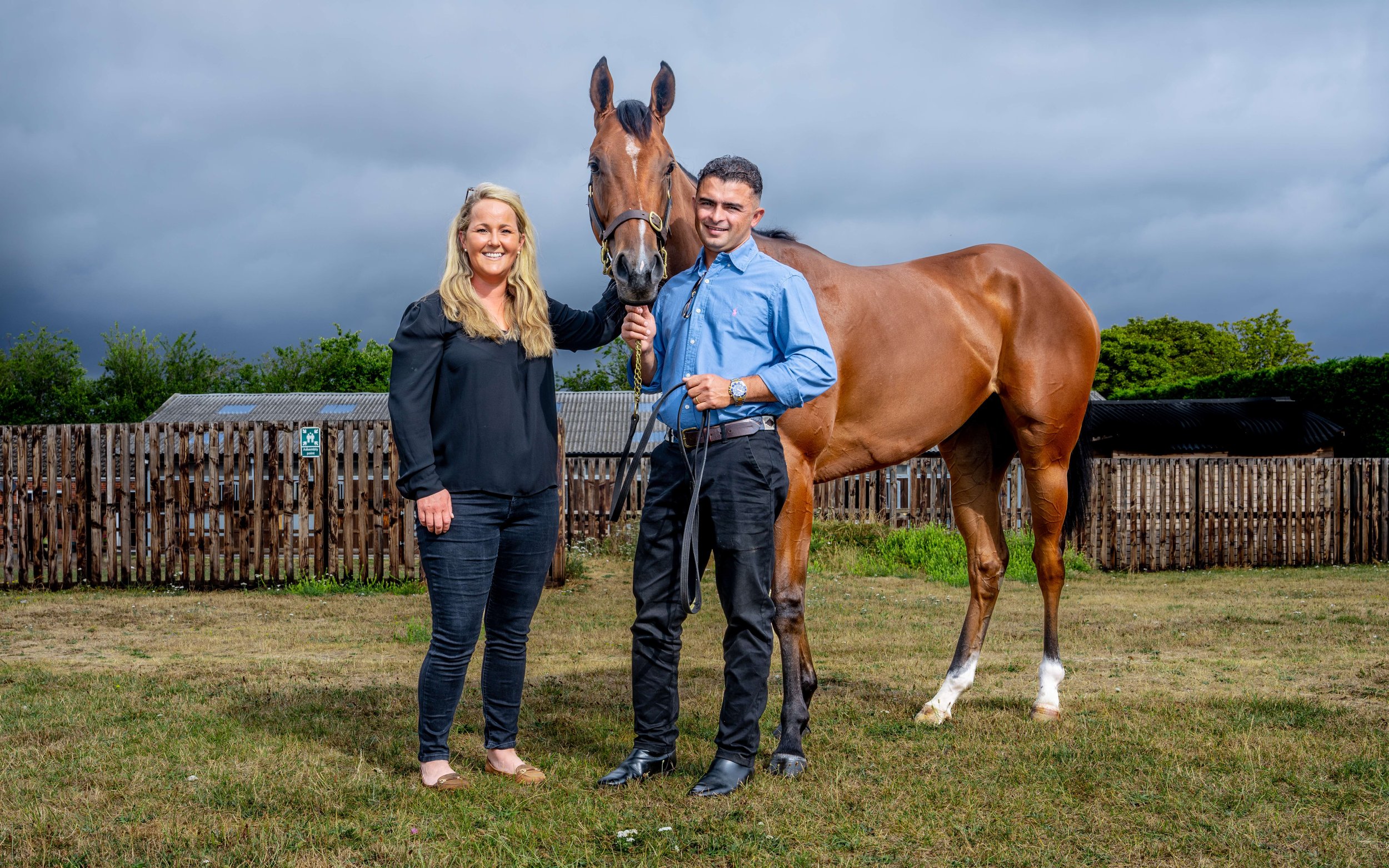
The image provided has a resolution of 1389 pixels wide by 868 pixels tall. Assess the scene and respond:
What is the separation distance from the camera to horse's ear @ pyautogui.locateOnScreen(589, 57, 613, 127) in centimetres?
374

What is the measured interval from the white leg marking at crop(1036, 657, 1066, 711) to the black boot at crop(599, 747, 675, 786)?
6.79ft

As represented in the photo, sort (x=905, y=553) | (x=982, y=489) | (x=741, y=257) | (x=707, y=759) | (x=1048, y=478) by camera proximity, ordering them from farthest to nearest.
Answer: (x=905, y=553), (x=982, y=489), (x=1048, y=478), (x=707, y=759), (x=741, y=257)

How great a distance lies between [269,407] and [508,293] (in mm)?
33086

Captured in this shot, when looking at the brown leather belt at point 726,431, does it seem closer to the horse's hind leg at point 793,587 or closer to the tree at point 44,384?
the horse's hind leg at point 793,587

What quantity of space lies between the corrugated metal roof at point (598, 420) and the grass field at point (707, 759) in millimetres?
22354

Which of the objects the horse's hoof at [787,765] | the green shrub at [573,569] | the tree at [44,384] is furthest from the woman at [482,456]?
the tree at [44,384]

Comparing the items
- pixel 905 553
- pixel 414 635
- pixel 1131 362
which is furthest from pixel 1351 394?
pixel 1131 362

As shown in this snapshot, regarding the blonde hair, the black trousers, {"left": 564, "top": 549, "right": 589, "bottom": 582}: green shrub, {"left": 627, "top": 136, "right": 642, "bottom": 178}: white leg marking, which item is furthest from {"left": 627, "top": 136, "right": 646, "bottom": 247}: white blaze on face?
{"left": 564, "top": 549, "right": 589, "bottom": 582}: green shrub

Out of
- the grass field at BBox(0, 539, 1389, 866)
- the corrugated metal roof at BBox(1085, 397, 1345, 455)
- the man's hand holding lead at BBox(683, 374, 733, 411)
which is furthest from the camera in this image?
the corrugated metal roof at BBox(1085, 397, 1345, 455)

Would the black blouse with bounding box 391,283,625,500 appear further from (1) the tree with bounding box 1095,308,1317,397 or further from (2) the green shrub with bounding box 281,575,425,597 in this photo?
(1) the tree with bounding box 1095,308,1317,397

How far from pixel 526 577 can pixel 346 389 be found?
5362 centimetres

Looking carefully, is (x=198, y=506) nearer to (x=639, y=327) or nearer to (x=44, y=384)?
(x=639, y=327)

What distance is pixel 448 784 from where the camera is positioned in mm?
3291

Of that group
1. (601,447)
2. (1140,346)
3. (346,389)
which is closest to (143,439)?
(601,447)
